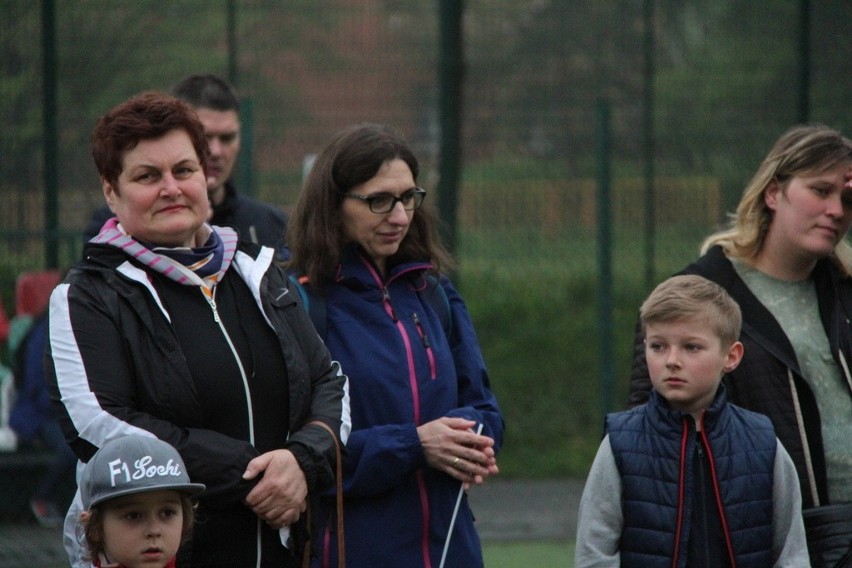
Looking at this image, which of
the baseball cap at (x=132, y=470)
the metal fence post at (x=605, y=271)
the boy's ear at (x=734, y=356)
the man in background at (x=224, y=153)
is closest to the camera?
the baseball cap at (x=132, y=470)

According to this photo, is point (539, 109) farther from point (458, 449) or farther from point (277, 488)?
point (277, 488)

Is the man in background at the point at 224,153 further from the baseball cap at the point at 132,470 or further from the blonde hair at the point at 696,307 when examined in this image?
the baseball cap at the point at 132,470

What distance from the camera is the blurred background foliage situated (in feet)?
26.6

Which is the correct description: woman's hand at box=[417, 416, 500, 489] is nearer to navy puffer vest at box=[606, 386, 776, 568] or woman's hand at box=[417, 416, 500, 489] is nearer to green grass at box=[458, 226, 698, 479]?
navy puffer vest at box=[606, 386, 776, 568]

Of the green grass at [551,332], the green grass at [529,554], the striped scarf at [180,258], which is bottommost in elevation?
the green grass at [529,554]

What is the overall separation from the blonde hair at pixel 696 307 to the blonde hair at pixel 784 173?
1.55ft

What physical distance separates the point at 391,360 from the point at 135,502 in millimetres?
953

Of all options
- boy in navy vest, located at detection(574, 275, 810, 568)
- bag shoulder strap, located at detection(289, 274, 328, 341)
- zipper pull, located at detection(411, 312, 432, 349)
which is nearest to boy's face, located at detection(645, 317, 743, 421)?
boy in navy vest, located at detection(574, 275, 810, 568)

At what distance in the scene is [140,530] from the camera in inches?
114

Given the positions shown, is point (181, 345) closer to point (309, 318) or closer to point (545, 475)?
point (309, 318)

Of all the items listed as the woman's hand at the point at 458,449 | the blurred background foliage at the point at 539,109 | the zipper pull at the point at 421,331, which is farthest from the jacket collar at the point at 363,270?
the blurred background foliage at the point at 539,109

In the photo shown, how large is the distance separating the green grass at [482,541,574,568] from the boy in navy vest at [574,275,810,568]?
11.8ft

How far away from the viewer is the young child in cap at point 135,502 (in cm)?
282

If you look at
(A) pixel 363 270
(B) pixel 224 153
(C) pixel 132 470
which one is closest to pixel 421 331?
(A) pixel 363 270
